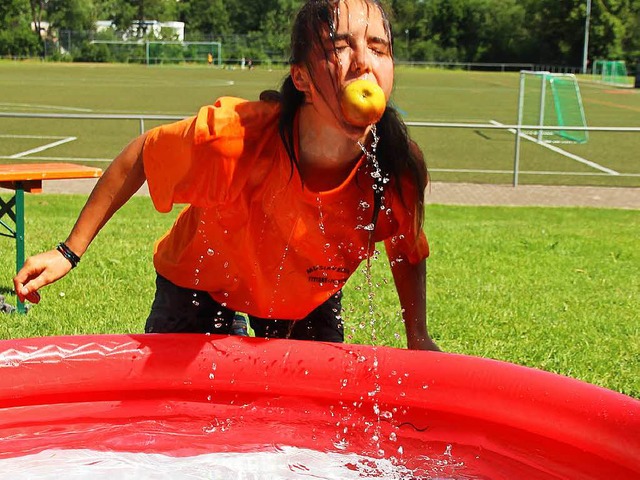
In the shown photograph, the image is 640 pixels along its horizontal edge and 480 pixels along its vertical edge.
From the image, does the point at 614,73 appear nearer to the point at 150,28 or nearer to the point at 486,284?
the point at 486,284

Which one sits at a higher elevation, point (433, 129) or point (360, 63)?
point (360, 63)

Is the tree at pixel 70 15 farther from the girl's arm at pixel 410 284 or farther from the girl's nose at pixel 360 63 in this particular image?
the girl's nose at pixel 360 63

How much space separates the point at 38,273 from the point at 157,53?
7202cm

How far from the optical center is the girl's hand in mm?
2623

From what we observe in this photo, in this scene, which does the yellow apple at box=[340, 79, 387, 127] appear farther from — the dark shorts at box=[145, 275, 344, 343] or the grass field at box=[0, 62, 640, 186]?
the dark shorts at box=[145, 275, 344, 343]

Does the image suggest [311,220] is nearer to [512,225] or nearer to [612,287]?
[612,287]

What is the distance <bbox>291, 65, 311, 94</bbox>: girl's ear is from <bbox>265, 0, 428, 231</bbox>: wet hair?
0.02 metres

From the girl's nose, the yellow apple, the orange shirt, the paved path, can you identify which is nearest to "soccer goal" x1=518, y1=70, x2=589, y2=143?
the paved path

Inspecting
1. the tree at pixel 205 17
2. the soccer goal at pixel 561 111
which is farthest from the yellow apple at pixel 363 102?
the tree at pixel 205 17

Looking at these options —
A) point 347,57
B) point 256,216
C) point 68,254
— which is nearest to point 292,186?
point 256,216

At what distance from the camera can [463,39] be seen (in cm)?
8894

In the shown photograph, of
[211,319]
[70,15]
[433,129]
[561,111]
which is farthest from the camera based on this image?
[70,15]

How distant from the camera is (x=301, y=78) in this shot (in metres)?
2.60

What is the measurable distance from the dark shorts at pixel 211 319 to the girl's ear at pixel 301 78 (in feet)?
2.96
